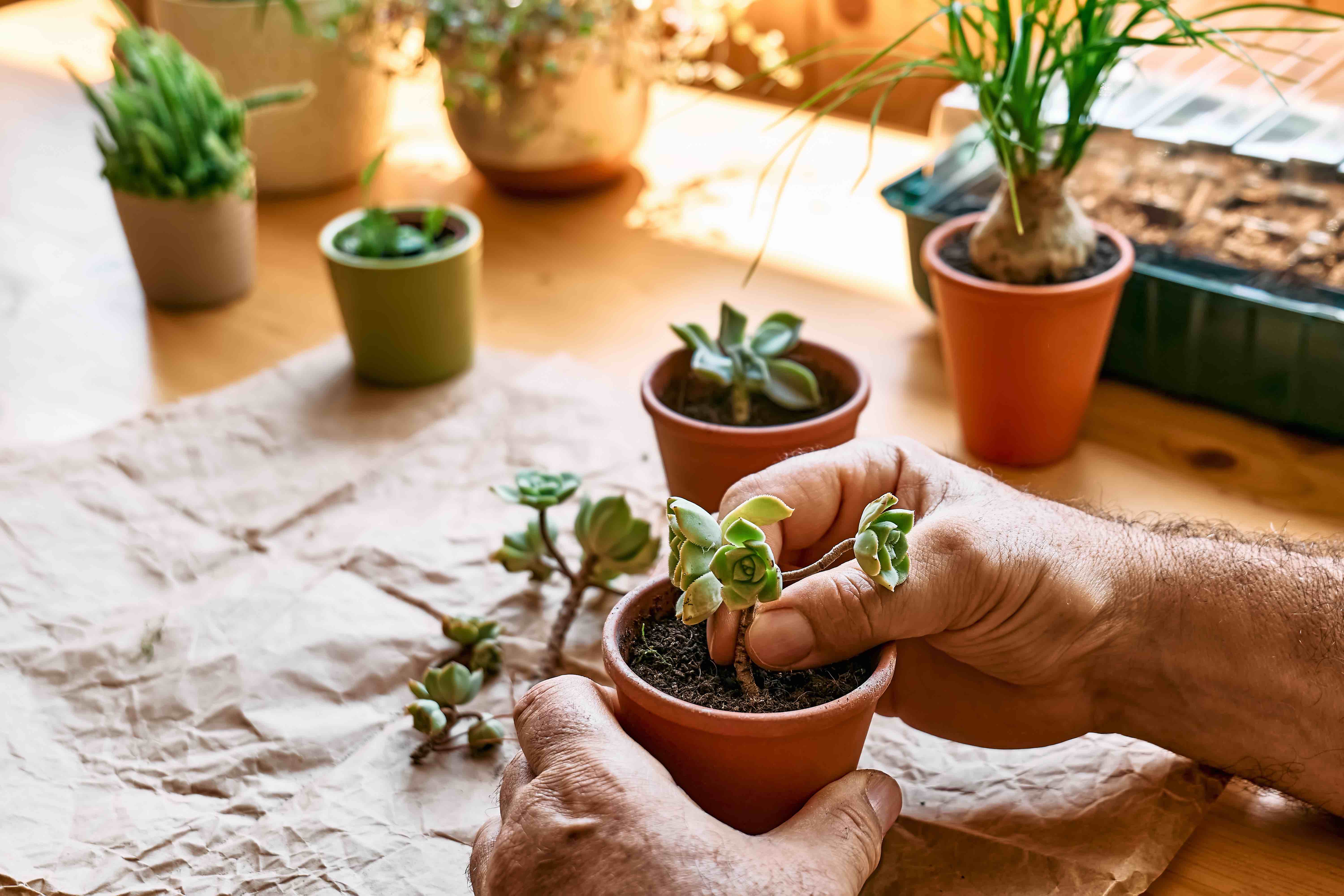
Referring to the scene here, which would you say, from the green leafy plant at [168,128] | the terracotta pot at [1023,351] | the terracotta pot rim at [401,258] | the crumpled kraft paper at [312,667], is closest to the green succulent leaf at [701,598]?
the crumpled kraft paper at [312,667]

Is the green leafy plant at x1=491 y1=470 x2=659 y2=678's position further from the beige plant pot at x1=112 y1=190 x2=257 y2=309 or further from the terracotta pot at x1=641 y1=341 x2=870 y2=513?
the beige plant pot at x1=112 y1=190 x2=257 y2=309

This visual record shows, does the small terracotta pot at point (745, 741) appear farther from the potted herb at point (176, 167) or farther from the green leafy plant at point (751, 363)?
the potted herb at point (176, 167)

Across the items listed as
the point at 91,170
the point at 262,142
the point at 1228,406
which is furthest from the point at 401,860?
the point at 91,170

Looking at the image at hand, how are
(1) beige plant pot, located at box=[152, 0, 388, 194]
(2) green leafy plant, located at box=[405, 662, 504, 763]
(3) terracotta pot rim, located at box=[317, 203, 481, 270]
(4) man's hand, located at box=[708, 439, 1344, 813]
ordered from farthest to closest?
(1) beige plant pot, located at box=[152, 0, 388, 194] → (3) terracotta pot rim, located at box=[317, 203, 481, 270] → (2) green leafy plant, located at box=[405, 662, 504, 763] → (4) man's hand, located at box=[708, 439, 1344, 813]

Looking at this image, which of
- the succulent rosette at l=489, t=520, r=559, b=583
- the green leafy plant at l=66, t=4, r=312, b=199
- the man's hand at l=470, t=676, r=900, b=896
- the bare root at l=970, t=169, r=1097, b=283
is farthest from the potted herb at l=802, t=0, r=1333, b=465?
the green leafy plant at l=66, t=4, r=312, b=199

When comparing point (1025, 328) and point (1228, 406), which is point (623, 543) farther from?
point (1228, 406)

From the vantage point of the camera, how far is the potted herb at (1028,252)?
960mm

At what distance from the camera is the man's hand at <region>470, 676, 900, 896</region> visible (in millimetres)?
557

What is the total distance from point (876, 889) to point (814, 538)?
0.22 metres

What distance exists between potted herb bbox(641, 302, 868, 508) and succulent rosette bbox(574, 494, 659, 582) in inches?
2.3

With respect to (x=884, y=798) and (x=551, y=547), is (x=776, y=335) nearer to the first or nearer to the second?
(x=551, y=547)

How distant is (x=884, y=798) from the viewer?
25.2 inches

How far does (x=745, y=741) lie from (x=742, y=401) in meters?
0.41

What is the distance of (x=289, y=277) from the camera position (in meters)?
1.51
